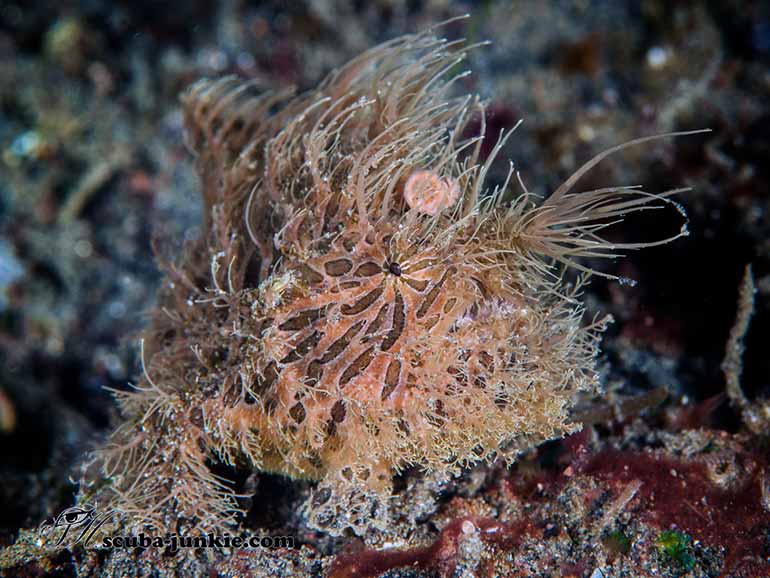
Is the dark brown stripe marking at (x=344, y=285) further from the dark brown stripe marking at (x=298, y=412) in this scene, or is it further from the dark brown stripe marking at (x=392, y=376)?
the dark brown stripe marking at (x=298, y=412)

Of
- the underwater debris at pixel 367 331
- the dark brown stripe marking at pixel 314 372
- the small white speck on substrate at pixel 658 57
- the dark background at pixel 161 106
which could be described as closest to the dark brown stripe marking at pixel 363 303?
the underwater debris at pixel 367 331

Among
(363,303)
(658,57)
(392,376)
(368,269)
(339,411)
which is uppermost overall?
(368,269)

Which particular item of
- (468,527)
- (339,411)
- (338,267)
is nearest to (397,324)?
(338,267)

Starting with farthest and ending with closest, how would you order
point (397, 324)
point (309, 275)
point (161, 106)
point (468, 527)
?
1. point (161, 106)
2. point (468, 527)
3. point (309, 275)
4. point (397, 324)

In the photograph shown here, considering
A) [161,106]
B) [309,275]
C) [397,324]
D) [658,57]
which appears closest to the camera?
[397,324]

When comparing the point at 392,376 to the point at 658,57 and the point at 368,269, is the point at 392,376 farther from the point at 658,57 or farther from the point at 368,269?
the point at 658,57

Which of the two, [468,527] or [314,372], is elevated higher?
[314,372]

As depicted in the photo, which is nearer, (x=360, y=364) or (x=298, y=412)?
(x=360, y=364)

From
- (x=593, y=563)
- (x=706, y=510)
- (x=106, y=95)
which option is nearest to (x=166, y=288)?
(x=593, y=563)
